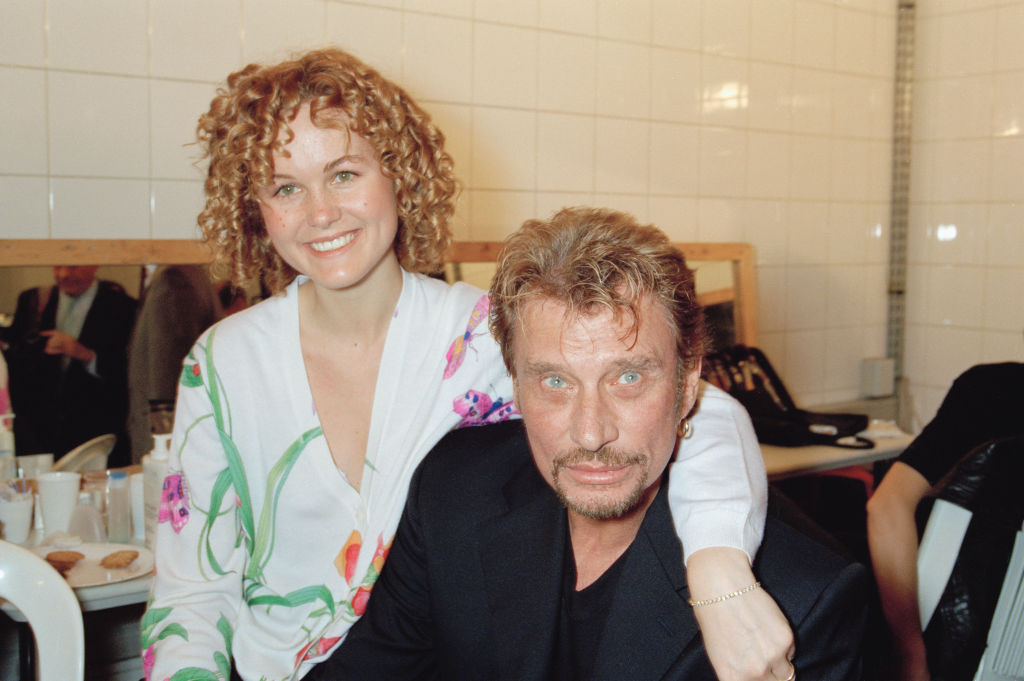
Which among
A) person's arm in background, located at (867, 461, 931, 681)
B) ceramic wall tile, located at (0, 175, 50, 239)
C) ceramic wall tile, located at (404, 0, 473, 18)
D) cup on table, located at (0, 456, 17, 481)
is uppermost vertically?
ceramic wall tile, located at (404, 0, 473, 18)

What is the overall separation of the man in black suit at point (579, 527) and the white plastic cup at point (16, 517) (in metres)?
0.97

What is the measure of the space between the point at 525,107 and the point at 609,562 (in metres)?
2.12

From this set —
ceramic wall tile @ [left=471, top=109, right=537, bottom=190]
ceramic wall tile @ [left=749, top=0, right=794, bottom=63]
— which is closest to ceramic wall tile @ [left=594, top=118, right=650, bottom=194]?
ceramic wall tile @ [left=471, top=109, right=537, bottom=190]

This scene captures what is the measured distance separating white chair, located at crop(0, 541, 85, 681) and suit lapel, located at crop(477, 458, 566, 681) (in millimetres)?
620

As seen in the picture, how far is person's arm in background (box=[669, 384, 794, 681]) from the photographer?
3.26 ft

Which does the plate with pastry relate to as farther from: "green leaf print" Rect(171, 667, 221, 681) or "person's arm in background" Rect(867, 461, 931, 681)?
"person's arm in background" Rect(867, 461, 931, 681)

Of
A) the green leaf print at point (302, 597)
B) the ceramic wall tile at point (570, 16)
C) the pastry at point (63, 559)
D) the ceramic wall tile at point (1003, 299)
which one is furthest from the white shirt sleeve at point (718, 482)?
the ceramic wall tile at point (1003, 299)

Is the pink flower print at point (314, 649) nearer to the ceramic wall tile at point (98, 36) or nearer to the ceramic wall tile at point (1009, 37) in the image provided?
the ceramic wall tile at point (98, 36)

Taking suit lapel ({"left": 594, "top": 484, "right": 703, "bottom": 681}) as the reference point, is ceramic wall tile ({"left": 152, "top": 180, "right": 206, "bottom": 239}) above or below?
above

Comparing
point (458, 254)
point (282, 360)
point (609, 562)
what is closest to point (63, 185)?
point (458, 254)

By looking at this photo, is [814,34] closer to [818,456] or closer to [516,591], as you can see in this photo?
[818,456]

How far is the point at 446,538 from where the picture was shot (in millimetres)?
1414

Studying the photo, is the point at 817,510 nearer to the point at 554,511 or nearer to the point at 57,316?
the point at 554,511

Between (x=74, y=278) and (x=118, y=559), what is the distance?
94 centimetres
